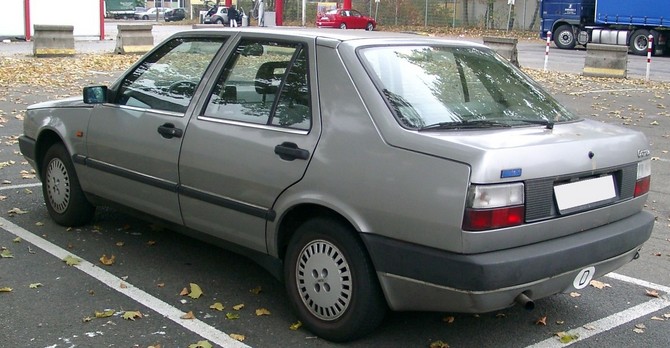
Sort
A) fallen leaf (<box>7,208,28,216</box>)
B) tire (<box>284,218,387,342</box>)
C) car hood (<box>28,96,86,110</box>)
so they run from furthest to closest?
fallen leaf (<box>7,208,28,216</box>) < car hood (<box>28,96,86,110</box>) < tire (<box>284,218,387,342</box>)

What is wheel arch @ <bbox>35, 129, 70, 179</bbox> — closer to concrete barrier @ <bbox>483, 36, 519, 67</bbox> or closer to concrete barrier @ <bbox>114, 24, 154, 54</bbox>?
concrete barrier @ <bbox>483, 36, 519, 67</bbox>

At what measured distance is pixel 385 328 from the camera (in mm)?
4449

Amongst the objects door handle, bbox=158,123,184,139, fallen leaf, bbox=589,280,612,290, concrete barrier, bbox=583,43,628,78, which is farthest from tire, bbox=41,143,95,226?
concrete barrier, bbox=583,43,628,78

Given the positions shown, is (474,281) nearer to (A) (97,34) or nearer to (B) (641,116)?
(B) (641,116)

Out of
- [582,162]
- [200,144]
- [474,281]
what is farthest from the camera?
[200,144]

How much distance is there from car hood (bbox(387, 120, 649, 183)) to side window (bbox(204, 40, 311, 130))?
789 mm

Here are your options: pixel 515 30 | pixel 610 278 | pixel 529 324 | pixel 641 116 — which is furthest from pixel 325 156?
pixel 515 30

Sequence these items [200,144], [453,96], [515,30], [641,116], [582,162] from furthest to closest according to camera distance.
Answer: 1. [515,30]
2. [641,116]
3. [200,144]
4. [453,96]
5. [582,162]

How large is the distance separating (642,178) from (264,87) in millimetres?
2209

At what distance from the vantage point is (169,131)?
4992 millimetres

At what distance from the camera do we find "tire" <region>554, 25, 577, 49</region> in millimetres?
Result: 35312

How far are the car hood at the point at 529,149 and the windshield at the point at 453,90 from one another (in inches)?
5.9

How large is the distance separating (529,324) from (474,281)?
1.17 metres

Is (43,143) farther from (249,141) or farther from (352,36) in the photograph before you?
(352,36)
